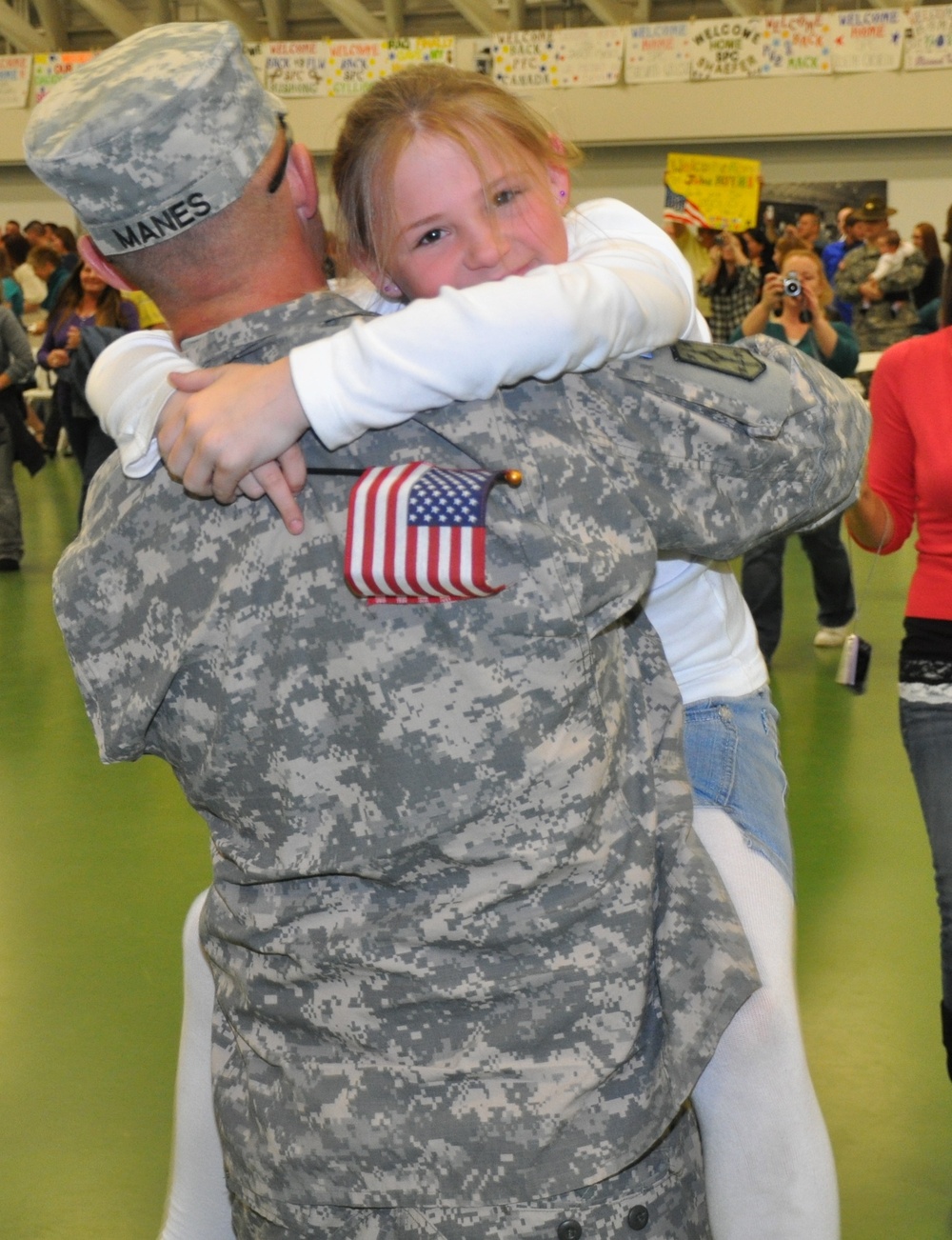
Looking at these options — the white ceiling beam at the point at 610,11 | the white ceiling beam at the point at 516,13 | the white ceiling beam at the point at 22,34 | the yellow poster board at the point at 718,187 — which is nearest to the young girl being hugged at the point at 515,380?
the yellow poster board at the point at 718,187

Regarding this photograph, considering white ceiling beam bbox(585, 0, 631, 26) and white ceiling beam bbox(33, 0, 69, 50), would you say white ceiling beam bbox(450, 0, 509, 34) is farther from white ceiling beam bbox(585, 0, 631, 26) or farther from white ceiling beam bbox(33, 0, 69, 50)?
white ceiling beam bbox(33, 0, 69, 50)

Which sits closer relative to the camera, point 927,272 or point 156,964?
point 156,964

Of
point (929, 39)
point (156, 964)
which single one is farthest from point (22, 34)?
point (156, 964)

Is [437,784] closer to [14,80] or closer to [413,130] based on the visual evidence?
[413,130]

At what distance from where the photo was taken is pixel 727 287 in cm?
1016

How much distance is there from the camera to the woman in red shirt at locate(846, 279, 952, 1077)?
2510 millimetres

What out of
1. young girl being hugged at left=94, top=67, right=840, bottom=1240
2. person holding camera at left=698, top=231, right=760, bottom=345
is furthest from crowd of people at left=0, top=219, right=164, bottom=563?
young girl being hugged at left=94, top=67, right=840, bottom=1240

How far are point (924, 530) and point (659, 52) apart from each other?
49.7 feet

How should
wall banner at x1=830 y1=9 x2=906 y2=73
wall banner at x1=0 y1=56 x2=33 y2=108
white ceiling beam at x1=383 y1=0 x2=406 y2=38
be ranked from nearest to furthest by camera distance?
wall banner at x1=830 y1=9 x2=906 y2=73
white ceiling beam at x1=383 y1=0 x2=406 y2=38
wall banner at x1=0 y1=56 x2=33 y2=108

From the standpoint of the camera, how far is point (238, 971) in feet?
4.22

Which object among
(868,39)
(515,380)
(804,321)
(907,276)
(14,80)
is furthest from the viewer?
(14,80)

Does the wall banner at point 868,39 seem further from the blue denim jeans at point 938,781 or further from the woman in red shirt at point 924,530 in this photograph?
the blue denim jeans at point 938,781

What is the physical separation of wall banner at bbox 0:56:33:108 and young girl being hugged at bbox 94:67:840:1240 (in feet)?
62.3

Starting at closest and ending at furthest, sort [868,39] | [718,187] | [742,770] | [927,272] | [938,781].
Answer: [742,770]
[938,781]
[718,187]
[927,272]
[868,39]
